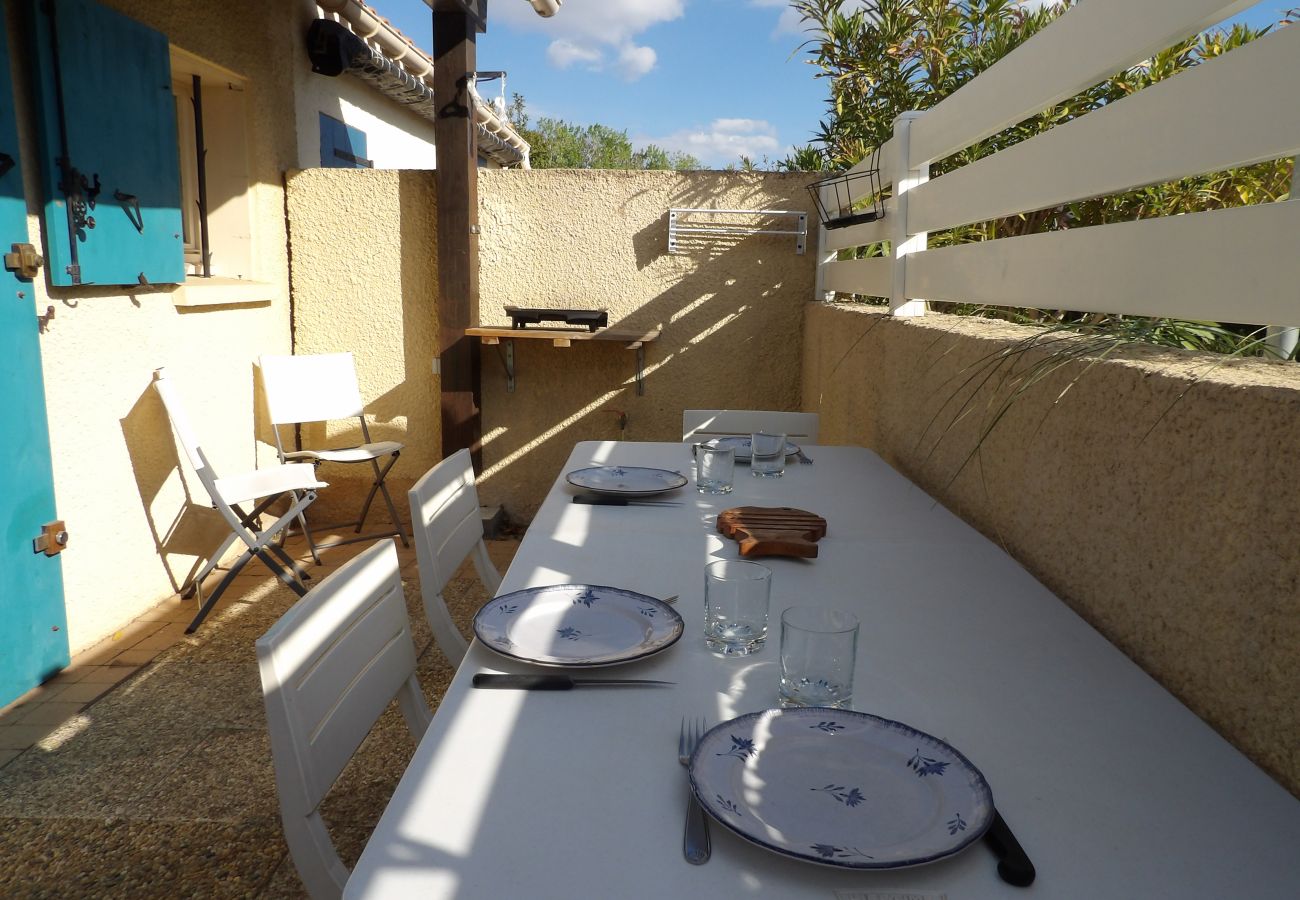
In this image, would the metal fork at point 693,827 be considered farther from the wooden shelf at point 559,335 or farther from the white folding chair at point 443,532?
the wooden shelf at point 559,335

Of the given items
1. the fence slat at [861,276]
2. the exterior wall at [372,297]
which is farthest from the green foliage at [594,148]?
the fence slat at [861,276]

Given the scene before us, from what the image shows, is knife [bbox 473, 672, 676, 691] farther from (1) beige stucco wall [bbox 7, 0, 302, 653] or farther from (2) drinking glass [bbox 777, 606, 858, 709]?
(1) beige stucco wall [bbox 7, 0, 302, 653]

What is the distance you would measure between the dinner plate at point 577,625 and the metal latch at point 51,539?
2.21m

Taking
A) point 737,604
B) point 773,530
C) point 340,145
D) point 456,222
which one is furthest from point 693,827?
point 340,145

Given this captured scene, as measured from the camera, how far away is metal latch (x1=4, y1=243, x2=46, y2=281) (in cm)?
266

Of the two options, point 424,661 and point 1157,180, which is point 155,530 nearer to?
point 424,661

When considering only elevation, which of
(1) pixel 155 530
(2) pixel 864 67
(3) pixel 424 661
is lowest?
(3) pixel 424 661

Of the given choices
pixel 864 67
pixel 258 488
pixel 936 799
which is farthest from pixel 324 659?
pixel 864 67

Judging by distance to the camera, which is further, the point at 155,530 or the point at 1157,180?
the point at 155,530

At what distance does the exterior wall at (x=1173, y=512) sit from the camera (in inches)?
35.9

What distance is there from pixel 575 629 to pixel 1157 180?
1.08 metres

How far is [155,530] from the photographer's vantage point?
349 cm

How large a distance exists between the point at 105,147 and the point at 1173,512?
3384 millimetres

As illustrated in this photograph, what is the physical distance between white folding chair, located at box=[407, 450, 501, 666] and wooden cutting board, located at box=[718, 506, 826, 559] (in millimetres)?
490
